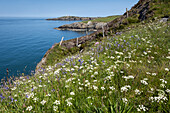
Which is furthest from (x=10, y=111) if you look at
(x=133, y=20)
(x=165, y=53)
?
(x=133, y=20)

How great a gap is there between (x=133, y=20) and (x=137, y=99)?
835 inches

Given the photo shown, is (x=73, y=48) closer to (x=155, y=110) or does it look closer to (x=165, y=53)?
(x=165, y=53)

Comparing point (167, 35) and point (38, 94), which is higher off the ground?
point (167, 35)

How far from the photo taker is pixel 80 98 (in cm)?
302

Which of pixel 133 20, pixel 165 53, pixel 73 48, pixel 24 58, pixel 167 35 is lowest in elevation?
pixel 24 58

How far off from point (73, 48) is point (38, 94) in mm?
15878

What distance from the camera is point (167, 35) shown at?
7770mm

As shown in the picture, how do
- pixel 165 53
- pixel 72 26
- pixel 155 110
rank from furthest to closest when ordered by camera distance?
pixel 72 26, pixel 165 53, pixel 155 110

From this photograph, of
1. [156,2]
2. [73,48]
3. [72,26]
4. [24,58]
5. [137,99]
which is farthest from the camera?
[72,26]

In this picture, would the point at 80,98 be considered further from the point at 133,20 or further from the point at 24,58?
the point at 24,58

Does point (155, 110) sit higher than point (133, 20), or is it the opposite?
point (133, 20)

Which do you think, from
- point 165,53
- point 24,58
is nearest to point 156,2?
point 165,53

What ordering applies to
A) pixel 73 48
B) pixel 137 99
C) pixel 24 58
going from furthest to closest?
pixel 24 58 → pixel 73 48 → pixel 137 99

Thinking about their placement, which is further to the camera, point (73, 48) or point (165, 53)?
point (73, 48)
